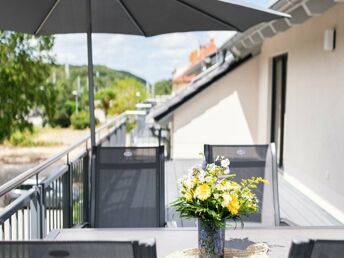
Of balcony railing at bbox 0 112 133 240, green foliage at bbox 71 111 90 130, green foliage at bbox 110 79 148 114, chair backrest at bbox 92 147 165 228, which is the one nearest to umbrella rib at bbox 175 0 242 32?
chair backrest at bbox 92 147 165 228

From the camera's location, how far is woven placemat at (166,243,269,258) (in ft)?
6.44

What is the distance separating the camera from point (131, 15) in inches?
145

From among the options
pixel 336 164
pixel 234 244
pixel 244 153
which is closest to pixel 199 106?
pixel 336 164

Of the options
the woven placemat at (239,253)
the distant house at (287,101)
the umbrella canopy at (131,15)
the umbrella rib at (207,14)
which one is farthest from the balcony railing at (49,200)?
the distant house at (287,101)

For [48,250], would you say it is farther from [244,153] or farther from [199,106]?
[199,106]

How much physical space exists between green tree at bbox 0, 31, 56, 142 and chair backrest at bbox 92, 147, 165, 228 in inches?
568

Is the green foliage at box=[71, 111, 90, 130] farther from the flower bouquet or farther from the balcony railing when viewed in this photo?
the flower bouquet

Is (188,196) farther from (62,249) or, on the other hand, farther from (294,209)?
(294,209)

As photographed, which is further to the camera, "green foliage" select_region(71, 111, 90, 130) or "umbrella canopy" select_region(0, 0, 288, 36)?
"green foliage" select_region(71, 111, 90, 130)

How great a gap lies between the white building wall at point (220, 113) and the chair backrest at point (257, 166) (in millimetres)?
5887

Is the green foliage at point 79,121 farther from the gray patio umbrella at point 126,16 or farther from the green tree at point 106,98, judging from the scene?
the gray patio umbrella at point 126,16

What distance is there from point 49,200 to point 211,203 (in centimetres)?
183

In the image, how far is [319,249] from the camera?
1.24 metres

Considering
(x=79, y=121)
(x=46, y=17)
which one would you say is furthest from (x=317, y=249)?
(x=79, y=121)
